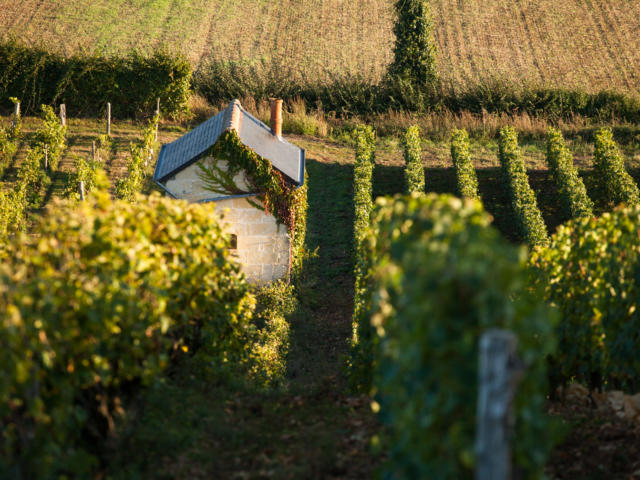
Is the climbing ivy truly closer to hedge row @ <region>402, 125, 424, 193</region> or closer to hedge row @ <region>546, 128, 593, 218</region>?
A: hedge row @ <region>402, 125, 424, 193</region>

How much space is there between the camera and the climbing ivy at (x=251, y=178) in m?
14.8

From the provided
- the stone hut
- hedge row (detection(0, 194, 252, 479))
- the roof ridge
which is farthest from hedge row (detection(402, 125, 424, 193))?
hedge row (detection(0, 194, 252, 479))

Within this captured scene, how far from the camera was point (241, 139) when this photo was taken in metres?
15.0

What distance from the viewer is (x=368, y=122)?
101 feet

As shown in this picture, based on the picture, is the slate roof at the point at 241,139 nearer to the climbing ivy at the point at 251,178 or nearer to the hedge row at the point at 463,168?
the climbing ivy at the point at 251,178

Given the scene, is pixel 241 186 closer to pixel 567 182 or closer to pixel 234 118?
pixel 234 118

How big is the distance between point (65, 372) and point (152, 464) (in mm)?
1197

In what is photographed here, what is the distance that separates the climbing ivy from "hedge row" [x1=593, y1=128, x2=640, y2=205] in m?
9.66

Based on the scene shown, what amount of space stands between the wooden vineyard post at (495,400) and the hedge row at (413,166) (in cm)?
1508

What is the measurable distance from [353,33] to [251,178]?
94.9 ft

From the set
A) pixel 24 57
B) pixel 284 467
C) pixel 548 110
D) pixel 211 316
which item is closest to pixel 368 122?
pixel 548 110

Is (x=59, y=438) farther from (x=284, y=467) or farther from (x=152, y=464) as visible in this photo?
(x=284, y=467)

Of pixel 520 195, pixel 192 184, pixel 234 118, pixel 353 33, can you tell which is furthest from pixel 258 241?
pixel 353 33

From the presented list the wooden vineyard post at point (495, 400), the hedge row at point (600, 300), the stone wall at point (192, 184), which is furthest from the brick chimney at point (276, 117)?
the wooden vineyard post at point (495, 400)
